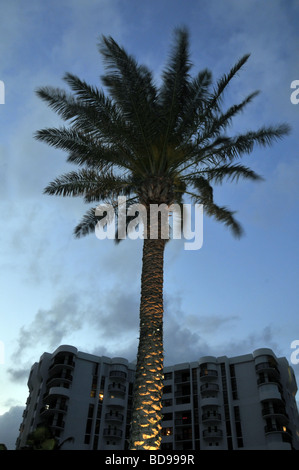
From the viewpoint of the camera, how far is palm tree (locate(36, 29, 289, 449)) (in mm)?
13133

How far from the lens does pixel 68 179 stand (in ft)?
50.1

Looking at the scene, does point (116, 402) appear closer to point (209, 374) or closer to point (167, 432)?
point (167, 432)

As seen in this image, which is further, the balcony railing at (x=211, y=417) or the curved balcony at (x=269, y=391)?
the balcony railing at (x=211, y=417)

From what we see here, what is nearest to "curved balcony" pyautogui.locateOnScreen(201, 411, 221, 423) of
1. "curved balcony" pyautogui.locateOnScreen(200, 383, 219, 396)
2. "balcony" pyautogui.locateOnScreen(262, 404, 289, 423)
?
"curved balcony" pyautogui.locateOnScreen(200, 383, 219, 396)

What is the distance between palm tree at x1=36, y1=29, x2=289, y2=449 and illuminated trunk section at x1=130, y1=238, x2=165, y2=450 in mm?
45

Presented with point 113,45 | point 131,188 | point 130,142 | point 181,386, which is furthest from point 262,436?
point 113,45

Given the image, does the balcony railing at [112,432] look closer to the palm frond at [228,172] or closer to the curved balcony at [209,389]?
the curved balcony at [209,389]

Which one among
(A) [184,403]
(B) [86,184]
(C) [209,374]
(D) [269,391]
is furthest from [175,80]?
(A) [184,403]

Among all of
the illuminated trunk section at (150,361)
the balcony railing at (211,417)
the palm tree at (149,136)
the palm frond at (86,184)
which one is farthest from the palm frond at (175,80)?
the balcony railing at (211,417)

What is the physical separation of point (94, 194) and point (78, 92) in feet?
13.4

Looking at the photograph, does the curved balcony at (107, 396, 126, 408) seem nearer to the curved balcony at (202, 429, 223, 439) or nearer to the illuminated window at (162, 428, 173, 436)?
the illuminated window at (162, 428, 173, 436)

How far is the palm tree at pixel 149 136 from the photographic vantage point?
13.1 m

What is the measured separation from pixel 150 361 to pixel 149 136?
24.8 feet

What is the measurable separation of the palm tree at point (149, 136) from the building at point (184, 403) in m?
38.7
